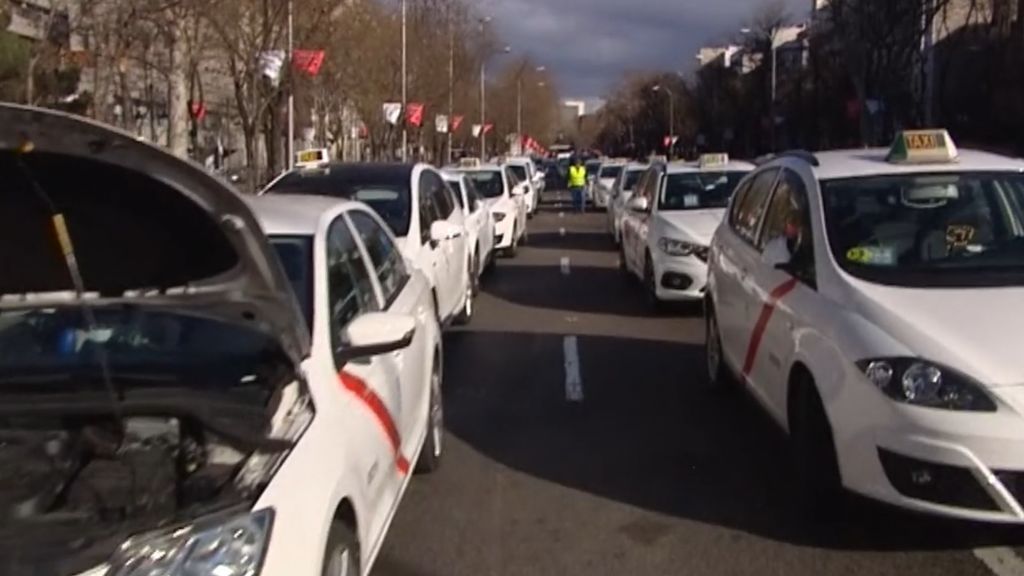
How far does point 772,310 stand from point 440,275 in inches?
180

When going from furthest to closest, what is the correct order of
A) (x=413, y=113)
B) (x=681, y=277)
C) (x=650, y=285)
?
(x=413, y=113) < (x=650, y=285) < (x=681, y=277)

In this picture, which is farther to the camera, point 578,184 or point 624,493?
point 578,184

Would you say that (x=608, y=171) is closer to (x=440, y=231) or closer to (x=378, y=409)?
(x=440, y=231)

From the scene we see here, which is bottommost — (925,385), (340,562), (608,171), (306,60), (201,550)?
(340,562)

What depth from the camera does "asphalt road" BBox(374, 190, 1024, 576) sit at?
227 inches

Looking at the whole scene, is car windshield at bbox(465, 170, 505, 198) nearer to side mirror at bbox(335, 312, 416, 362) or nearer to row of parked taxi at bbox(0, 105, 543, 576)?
row of parked taxi at bbox(0, 105, 543, 576)

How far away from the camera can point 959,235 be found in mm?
6898

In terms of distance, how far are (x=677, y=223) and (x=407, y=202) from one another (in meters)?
3.46

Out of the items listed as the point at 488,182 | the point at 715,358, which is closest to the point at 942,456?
the point at 715,358

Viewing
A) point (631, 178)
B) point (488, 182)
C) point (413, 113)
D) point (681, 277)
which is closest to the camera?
point (681, 277)

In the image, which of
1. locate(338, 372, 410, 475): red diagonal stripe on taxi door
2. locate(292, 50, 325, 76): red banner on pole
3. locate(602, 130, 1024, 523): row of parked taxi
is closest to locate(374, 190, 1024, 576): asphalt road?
locate(602, 130, 1024, 523): row of parked taxi

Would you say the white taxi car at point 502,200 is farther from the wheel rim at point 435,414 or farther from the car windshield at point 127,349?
the car windshield at point 127,349

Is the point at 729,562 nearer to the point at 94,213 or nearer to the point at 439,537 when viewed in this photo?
the point at 439,537

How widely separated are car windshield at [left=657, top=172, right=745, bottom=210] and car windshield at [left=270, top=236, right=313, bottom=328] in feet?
29.9
